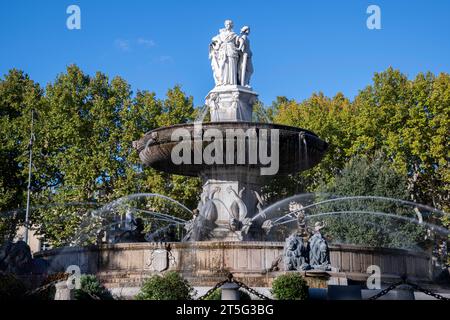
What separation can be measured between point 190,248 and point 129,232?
3606 millimetres

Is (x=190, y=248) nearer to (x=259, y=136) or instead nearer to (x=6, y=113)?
(x=259, y=136)

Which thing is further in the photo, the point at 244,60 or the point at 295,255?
the point at 244,60

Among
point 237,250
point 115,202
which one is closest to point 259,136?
point 237,250

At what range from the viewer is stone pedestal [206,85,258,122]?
21438mm

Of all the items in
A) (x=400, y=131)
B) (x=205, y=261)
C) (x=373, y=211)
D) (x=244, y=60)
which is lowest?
(x=205, y=261)

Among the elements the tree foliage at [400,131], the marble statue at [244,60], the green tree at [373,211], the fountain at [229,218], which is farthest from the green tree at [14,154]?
the marble statue at [244,60]

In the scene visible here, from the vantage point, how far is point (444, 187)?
3284 centimetres

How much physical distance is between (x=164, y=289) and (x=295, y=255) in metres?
3.56

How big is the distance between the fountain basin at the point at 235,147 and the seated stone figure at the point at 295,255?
3.73 metres

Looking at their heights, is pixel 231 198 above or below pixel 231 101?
below

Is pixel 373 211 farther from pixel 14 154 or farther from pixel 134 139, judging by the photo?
pixel 14 154

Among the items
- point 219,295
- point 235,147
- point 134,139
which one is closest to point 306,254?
point 219,295

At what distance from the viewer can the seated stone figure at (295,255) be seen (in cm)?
1545

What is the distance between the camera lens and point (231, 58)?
21547 mm
